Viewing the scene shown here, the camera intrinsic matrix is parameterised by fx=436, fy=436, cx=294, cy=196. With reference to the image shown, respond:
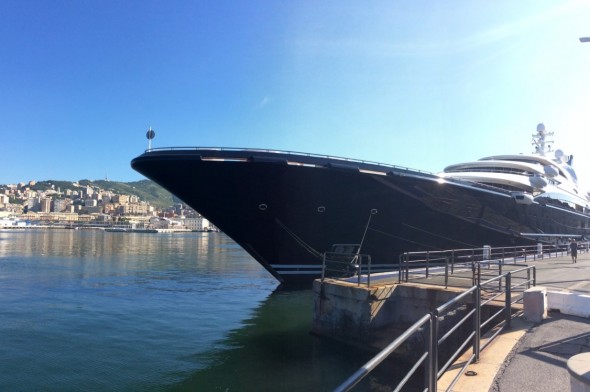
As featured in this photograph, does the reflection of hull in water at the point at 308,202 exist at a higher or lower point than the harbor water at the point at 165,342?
higher

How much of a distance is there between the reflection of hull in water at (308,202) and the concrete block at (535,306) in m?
9.71

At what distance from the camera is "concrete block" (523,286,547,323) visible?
7602 mm

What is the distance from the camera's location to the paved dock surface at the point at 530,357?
4602 millimetres

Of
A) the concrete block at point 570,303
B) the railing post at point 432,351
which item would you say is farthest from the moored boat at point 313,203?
the railing post at point 432,351

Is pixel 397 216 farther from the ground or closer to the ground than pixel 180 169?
closer to the ground

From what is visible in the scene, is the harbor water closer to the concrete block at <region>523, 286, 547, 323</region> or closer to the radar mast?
the concrete block at <region>523, 286, 547, 323</region>

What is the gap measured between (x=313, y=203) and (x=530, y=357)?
11.9 meters

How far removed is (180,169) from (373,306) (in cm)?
912

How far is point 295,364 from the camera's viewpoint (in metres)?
10.1

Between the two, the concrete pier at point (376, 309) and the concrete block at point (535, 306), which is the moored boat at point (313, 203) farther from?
the concrete block at point (535, 306)

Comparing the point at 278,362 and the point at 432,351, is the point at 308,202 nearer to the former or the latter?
the point at 278,362

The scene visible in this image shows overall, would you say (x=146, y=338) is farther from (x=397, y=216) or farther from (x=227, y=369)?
(x=397, y=216)

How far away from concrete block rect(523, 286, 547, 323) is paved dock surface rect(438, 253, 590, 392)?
0.12 metres

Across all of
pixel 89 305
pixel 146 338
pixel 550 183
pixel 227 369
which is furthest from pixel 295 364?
pixel 550 183
